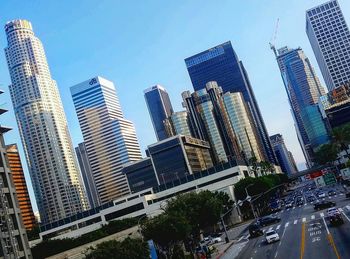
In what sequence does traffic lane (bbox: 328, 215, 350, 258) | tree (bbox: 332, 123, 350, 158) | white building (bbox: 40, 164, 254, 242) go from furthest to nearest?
tree (bbox: 332, 123, 350, 158), white building (bbox: 40, 164, 254, 242), traffic lane (bbox: 328, 215, 350, 258)

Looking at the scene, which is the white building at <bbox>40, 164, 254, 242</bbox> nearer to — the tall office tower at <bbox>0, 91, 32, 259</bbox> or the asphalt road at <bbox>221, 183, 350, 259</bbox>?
the asphalt road at <bbox>221, 183, 350, 259</bbox>

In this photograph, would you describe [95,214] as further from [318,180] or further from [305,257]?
[305,257]

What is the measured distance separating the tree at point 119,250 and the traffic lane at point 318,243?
1582 cm

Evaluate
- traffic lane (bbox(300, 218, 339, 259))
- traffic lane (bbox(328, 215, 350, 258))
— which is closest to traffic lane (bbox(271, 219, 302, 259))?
traffic lane (bbox(300, 218, 339, 259))

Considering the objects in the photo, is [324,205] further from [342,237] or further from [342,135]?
[342,135]

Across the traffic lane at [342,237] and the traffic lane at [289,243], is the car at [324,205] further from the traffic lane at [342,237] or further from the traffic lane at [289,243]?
the traffic lane at [342,237]

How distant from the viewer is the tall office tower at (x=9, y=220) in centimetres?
4819

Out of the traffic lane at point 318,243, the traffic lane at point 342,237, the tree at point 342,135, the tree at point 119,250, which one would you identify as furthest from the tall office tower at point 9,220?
the tree at point 342,135

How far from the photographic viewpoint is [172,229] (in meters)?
62.8

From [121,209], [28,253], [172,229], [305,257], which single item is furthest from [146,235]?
[121,209]

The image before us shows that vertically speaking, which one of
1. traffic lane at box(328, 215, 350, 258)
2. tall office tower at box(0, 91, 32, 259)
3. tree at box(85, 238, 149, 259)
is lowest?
traffic lane at box(328, 215, 350, 258)

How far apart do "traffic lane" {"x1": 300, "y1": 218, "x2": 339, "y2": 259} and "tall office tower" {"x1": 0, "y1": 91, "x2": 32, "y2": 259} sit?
29.3 m

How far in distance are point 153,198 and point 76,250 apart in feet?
310

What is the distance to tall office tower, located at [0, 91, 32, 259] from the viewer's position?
1897 inches
